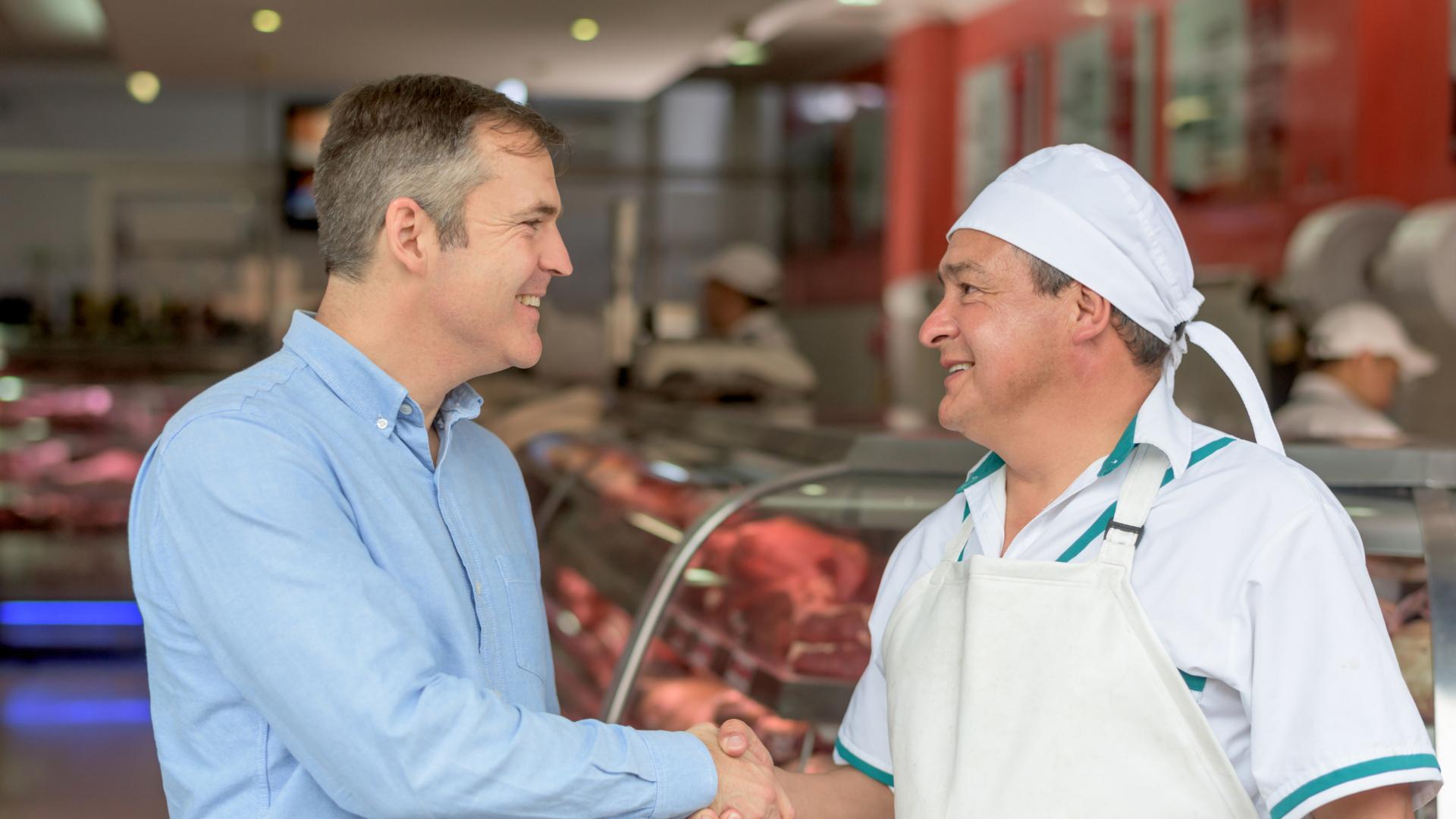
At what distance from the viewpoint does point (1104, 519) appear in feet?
5.23

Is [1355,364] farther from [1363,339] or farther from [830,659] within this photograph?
[830,659]

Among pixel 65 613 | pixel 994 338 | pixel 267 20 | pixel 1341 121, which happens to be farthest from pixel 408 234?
pixel 65 613

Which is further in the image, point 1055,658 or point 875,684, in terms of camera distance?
point 875,684

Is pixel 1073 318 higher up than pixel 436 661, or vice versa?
pixel 1073 318

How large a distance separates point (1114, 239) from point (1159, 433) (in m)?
0.22

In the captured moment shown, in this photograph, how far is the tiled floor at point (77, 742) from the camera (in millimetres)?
4590

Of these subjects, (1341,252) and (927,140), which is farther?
(927,140)

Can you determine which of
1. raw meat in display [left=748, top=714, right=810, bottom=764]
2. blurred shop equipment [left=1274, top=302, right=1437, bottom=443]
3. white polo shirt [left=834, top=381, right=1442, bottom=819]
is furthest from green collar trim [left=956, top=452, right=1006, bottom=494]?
blurred shop equipment [left=1274, top=302, right=1437, bottom=443]

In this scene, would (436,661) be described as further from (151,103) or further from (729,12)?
(151,103)

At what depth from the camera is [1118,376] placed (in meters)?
1.64

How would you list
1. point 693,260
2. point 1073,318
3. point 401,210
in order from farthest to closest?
1. point 693,260
2. point 1073,318
3. point 401,210

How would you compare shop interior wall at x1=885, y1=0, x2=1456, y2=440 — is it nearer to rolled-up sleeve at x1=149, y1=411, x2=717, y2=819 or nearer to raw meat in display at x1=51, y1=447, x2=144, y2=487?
rolled-up sleeve at x1=149, y1=411, x2=717, y2=819

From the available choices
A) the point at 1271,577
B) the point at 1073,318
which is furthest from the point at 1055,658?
the point at 1073,318

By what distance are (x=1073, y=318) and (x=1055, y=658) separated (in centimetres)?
37
